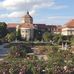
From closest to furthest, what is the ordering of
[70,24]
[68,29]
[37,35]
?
[37,35] → [68,29] → [70,24]

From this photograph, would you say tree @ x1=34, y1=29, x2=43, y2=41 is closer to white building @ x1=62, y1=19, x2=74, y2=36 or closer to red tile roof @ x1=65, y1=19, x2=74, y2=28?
white building @ x1=62, y1=19, x2=74, y2=36

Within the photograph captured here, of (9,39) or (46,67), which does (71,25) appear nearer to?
(9,39)

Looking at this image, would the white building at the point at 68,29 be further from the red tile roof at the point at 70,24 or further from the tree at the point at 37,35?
the tree at the point at 37,35

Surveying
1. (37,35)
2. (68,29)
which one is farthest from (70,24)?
(37,35)

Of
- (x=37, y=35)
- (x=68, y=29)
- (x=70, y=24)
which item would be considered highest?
(x=70, y=24)

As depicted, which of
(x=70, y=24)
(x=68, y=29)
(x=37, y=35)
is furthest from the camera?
(x=70, y=24)

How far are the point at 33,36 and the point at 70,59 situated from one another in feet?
222

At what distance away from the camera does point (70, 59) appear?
45.2 feet

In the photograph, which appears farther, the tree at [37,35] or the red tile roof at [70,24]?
the red tile roof at [70,24]

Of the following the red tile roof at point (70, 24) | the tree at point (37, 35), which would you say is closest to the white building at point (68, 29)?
the red tile roof at point (70, 24)

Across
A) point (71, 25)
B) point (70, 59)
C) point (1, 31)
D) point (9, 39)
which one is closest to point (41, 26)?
point (71, 25)

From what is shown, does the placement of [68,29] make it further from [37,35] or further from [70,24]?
[37,35]

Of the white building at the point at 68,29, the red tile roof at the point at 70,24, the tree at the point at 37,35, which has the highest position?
the red tile roof at the point at 70,24

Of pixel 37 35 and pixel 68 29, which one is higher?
pixel 68 29
